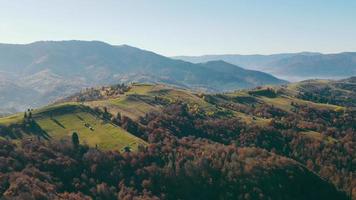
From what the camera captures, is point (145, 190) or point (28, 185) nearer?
point (28, 185)

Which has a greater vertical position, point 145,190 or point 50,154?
point 50,154

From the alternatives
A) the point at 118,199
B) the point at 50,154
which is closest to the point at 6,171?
the point at 50,154

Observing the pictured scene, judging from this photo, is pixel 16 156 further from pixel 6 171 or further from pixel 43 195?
pixel 43 195

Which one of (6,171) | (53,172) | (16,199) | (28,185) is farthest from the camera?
(53,172)

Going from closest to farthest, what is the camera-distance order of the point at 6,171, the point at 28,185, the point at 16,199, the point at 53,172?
the point at 16,199 < the point at 28,185 < the point at 6,171 < the point at 53,172

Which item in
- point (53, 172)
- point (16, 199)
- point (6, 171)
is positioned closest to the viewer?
point (16, 199)

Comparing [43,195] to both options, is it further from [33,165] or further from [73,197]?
[33,165]

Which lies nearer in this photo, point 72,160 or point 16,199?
point 16,199

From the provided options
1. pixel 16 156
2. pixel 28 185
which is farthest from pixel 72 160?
pixel 28 185
